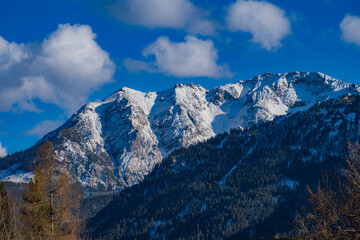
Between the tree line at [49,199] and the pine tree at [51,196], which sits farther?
the pine tree at [51,196]

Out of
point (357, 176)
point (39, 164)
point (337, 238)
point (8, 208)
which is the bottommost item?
point (337, 238)

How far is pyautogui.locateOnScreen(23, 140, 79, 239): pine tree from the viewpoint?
32656 millimetres

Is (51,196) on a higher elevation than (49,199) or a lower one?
higher

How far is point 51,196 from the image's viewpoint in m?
33.3

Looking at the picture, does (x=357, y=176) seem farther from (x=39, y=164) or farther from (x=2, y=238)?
(x=39, y=164)

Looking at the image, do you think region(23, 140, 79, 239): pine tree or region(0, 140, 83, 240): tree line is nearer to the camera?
region(0, 140, 83, 240): tree line

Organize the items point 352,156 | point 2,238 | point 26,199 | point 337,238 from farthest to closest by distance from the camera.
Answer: point 26,199, point 2,238, point 352,156, point 337,238

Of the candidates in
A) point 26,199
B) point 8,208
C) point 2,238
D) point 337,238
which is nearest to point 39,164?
point 26,199

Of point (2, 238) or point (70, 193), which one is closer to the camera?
point (2, 238)

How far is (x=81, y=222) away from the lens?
118 ft

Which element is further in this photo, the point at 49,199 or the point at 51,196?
the point at 49,199

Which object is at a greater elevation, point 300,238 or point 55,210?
point 55,210

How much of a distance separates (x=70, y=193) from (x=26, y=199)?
390cm

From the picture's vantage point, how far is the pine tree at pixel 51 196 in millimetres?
32656
